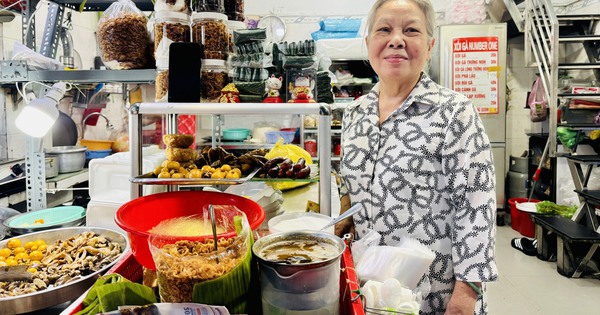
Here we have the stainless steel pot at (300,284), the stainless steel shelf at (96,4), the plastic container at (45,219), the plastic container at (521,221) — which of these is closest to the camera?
the stainless steel pot at (300,284)

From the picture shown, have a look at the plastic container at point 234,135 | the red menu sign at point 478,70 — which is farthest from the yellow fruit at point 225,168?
the red menu sign at point 478,70

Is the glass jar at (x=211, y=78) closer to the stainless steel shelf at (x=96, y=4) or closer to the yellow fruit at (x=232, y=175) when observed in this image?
the yellow fruit at (x=232, y=175)

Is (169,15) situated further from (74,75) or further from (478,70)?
(478,70)

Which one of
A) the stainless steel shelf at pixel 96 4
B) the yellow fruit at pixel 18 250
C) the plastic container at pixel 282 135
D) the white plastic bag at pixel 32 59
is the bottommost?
the yellow fruit at pixel 18 250

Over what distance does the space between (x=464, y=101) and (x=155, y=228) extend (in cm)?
109

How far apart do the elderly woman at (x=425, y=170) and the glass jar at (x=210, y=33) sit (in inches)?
21.4

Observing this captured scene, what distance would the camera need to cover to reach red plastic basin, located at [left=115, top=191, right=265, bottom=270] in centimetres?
103

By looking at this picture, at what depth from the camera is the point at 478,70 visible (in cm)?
544

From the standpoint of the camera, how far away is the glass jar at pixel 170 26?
1338 mm

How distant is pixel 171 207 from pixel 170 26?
611 millimetres

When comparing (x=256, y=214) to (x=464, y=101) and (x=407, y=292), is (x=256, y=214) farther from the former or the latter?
(x=464, y=101)

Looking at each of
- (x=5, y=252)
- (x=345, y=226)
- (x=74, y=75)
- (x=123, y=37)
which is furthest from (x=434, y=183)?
(x=5, y=252)

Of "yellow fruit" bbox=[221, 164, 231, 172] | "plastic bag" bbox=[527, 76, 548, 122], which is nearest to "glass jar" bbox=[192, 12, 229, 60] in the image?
"yellow fruit" bbox=[221, 164, 231, 172]

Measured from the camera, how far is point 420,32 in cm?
141
